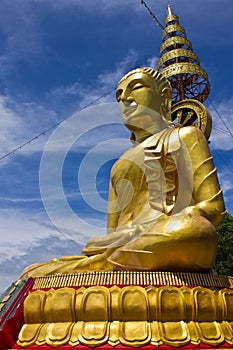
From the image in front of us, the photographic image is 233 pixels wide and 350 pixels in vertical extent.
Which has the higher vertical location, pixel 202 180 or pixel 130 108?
pixel 130 108

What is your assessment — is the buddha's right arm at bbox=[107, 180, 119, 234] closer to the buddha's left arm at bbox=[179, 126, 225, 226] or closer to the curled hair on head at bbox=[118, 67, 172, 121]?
the curled hair on head at bbox=[118, 67, 172, 121]

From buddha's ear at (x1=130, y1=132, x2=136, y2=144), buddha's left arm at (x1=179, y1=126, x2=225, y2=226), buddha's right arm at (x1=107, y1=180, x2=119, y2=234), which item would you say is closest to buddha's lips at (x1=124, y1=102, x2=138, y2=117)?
buddha's ear at (x1=130, y1=132, x2=136, y2=144)

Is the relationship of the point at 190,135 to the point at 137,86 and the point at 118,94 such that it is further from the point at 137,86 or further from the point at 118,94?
the point at 118,94

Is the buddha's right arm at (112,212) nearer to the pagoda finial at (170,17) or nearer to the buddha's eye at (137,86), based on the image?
the buddha's eye at (137,86)

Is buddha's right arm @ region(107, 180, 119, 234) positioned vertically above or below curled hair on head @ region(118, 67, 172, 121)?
below

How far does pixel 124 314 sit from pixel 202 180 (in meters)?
2.25

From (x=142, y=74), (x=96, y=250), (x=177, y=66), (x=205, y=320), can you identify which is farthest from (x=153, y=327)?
(x=177, y=66)

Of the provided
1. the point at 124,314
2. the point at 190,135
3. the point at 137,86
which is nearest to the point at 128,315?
the point at 124,314

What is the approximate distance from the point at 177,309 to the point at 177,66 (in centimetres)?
1369

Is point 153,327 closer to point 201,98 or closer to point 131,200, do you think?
point 131,200

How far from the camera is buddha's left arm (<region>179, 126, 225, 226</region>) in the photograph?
5270mm

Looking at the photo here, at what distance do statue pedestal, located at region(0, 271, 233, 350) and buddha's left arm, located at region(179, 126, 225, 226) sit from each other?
36.4 inches

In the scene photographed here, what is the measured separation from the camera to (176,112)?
961 centimetres

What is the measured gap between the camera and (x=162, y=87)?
278 inches
